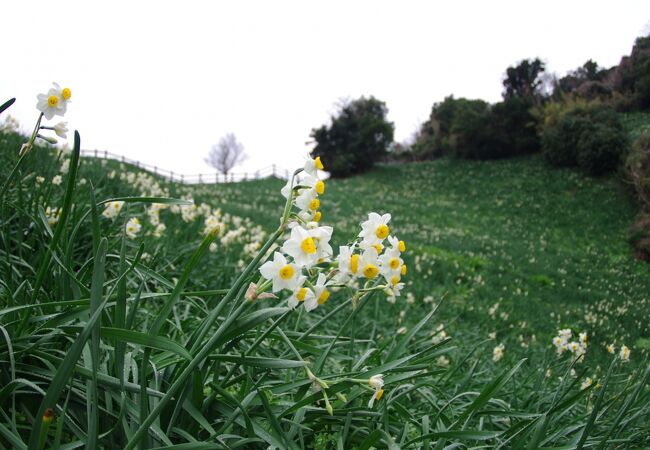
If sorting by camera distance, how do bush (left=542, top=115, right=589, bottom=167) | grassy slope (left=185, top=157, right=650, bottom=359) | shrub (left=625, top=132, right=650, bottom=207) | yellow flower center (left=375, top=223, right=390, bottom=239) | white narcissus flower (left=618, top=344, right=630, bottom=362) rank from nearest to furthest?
yellow flower center (left=375, top=223, right=390, bottom=239) < white narcissus flower (left=618, top=344, right=630, bottom=362) < grassy slope (left=185, top=157, right=650, bottom=359) < shrub (left=625, top=132, right=650, bottom=207) < bush (left=542, top=115, right=589, bottom=167)

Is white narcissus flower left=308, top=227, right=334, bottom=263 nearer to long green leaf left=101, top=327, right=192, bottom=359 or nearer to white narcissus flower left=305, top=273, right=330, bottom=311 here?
white narcissus flower left=305, top=273, right=330, bottom=311

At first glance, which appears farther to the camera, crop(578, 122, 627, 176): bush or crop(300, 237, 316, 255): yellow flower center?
crop(578, 122, 627, 176): bush

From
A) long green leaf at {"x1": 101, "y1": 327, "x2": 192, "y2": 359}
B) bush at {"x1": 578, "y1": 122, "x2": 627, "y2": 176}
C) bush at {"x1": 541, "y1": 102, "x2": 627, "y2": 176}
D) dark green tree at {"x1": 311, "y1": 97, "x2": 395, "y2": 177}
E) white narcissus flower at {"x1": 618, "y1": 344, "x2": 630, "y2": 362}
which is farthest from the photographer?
dark green tree at {"x1": 311, "y1": 97, "x2": 395, "y2": 177}

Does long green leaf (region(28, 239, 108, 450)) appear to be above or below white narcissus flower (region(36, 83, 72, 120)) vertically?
below

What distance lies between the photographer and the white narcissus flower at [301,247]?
0.94 metres

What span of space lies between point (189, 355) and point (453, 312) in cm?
530

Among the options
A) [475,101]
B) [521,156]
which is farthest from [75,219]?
[475,101]

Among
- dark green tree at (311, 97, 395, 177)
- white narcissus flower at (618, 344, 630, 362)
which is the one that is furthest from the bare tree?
white narcissus flower at (618, 344, 630, 362)

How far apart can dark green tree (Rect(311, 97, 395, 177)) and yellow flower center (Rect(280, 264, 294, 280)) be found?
2836 cm

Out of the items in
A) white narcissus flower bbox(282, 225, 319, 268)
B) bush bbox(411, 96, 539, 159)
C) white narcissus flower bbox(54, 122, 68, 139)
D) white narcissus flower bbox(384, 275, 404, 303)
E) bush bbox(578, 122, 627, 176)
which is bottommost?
white narcissus flower bbox(384, 275, 404, 303)

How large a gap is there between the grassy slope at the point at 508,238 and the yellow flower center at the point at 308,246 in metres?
0.95

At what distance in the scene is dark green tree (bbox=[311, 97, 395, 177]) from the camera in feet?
98.3

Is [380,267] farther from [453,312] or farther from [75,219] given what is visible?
[453,312]

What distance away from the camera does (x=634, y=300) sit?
891cm
